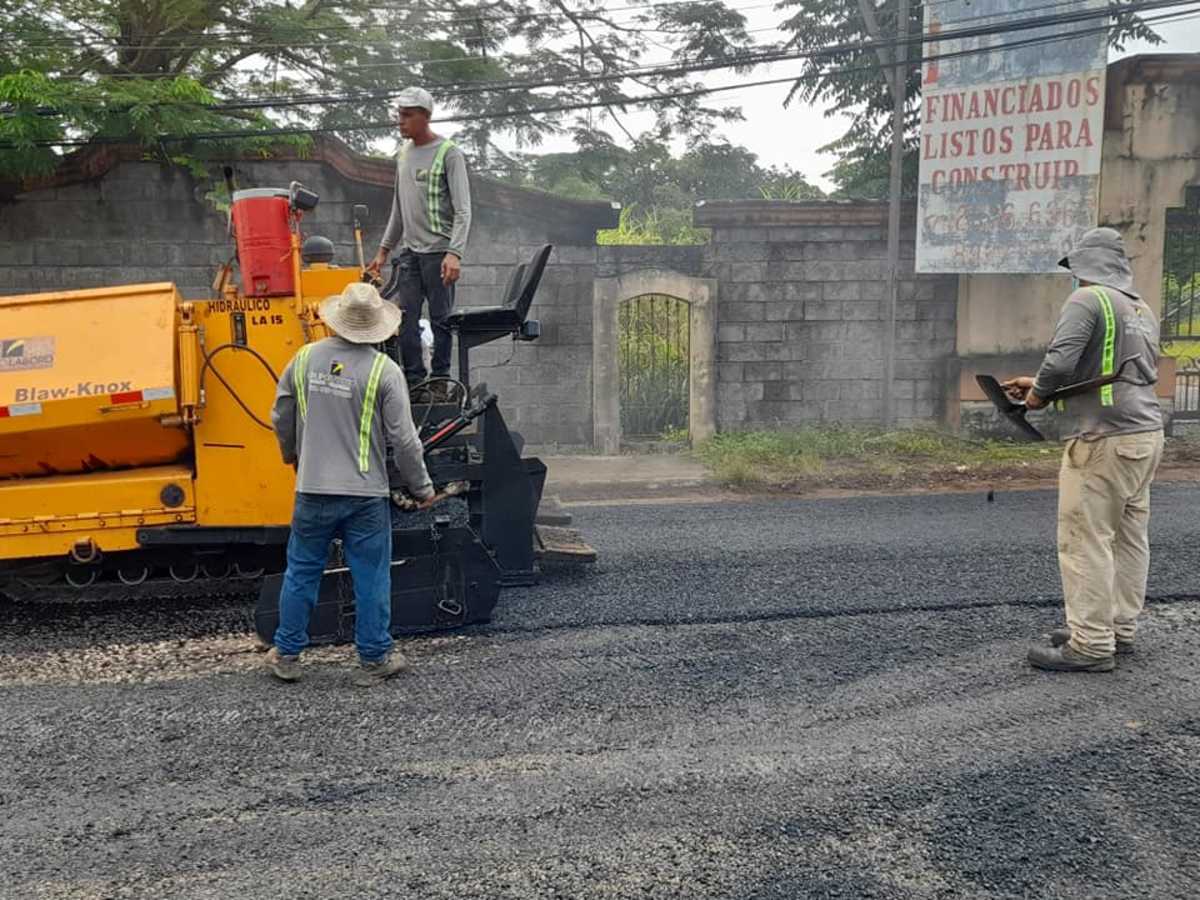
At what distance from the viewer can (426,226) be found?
5.61 m

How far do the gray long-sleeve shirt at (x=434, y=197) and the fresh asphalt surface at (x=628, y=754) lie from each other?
1996 millimetres

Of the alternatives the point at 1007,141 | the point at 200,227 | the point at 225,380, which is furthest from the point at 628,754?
the point at 1007,141

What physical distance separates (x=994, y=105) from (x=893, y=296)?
89.6 inches

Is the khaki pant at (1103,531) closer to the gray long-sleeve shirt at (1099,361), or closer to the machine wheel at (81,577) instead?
the gray long-sleeve shirt at (1099,361)

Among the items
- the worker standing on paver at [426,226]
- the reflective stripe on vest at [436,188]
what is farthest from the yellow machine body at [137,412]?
the reflective stripe on vest at [436,188]

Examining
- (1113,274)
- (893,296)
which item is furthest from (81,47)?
(1113,274)

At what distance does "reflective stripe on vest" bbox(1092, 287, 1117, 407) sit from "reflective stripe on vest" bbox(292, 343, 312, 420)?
336 centimetres

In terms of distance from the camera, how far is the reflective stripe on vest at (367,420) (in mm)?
4285

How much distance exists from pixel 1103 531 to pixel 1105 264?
1.16 metres

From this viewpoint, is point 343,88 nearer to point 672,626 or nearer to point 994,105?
point 994,105

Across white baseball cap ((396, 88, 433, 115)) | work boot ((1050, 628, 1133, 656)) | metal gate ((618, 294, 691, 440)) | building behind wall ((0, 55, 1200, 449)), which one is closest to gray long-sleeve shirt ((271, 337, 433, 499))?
white baseball cap ((396, 88, 433, 115))

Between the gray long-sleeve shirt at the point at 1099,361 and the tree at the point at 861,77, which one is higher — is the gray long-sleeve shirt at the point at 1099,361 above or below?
below

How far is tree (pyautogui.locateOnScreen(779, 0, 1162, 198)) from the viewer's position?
44.2 ft

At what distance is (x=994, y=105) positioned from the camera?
1111cm
